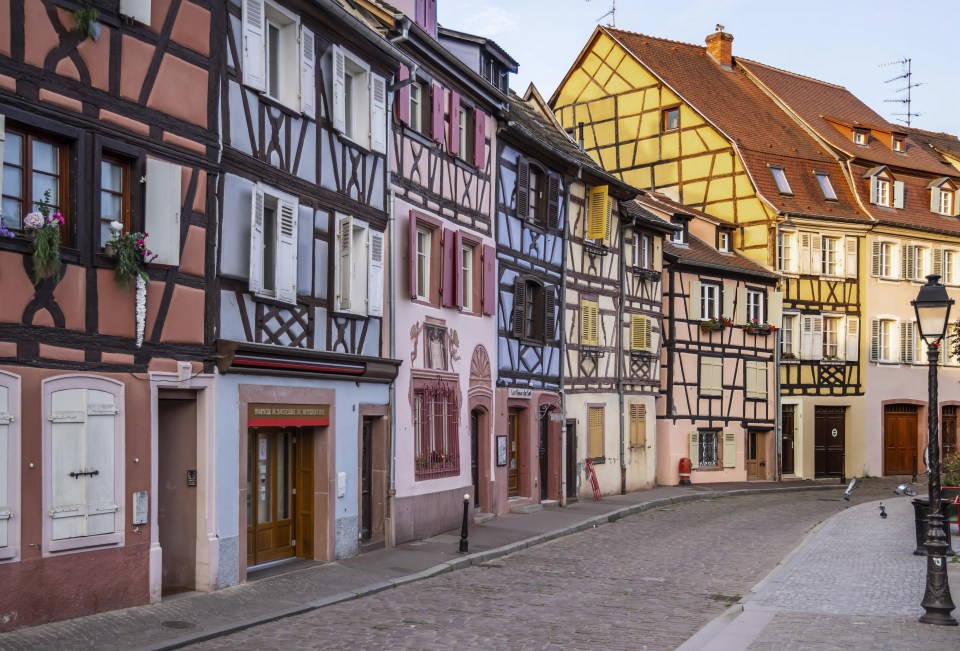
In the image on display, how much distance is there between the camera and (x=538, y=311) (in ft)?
87.4

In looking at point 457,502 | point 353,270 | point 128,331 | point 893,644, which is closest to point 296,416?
point 353,270

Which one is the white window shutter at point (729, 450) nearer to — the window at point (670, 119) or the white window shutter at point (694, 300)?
the white window shutter at point (694, 300)

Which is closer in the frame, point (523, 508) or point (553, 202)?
point (523, 508)

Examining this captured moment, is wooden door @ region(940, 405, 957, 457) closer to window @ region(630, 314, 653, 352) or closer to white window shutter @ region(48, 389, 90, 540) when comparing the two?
window @ region(630, 314, 653, 352)

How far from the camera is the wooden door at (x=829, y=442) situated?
41.4 metres

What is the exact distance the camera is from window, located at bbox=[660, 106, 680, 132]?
42.3 metres

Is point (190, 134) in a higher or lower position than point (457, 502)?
higher

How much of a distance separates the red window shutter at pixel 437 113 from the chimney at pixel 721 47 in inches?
1180

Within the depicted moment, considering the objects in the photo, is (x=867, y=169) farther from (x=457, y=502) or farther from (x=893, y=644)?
(x=893, y=644)

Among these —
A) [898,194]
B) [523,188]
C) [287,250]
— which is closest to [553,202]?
[523,188]

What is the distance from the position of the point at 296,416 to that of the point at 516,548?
5.29m

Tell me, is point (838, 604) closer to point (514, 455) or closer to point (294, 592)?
point (294, 592)

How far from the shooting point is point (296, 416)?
51.5 feet

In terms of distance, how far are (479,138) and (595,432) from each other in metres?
10.2
